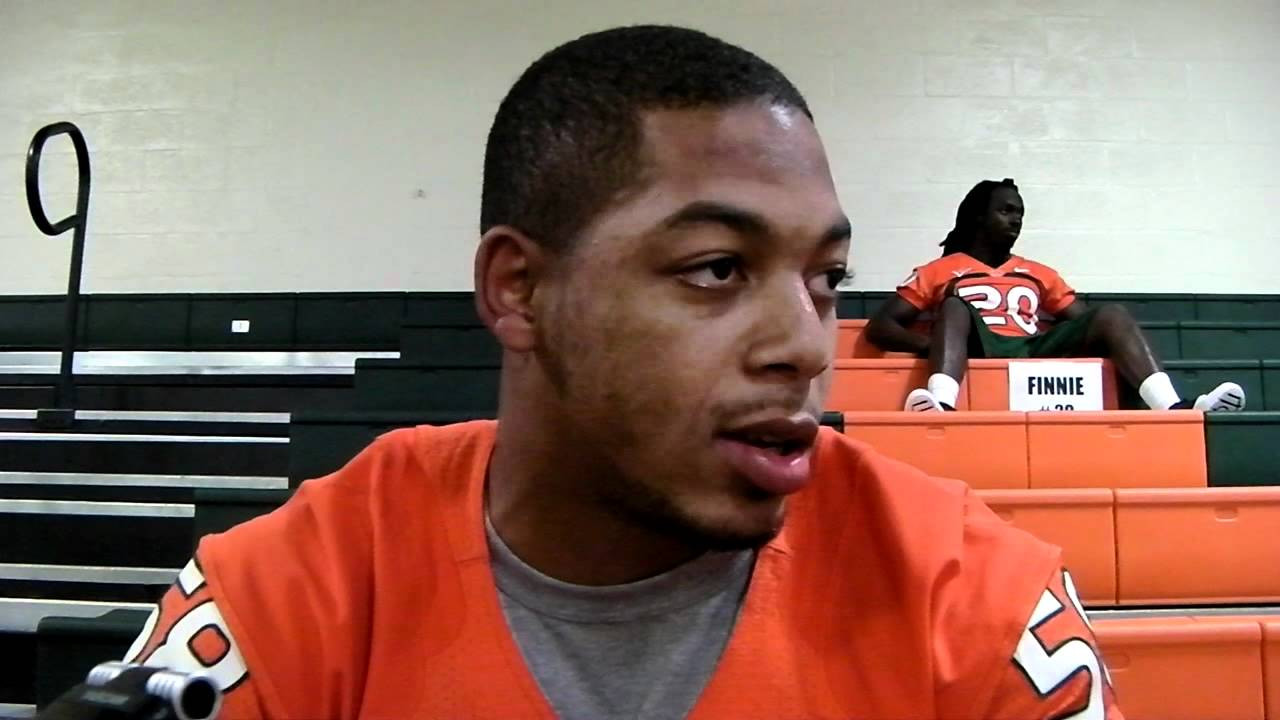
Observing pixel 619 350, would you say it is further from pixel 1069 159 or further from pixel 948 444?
pixel 1069 159

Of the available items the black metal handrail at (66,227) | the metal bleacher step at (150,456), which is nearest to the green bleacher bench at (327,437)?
the metal bleacher step at (150,456)

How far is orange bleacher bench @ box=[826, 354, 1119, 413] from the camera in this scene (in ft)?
7.26

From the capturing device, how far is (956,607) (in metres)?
0.51

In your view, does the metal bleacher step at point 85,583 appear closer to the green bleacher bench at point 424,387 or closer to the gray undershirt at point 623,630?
the green bleacher bench at point 424,387

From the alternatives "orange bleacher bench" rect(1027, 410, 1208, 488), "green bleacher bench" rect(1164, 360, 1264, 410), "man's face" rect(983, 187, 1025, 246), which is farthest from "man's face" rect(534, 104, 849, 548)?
"man's face" rect(983, 187, 1025, 246)

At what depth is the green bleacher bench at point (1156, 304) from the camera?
127 inches

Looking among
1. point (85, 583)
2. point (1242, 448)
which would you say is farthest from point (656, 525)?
point (1242, 448)

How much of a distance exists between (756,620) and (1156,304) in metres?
3.38

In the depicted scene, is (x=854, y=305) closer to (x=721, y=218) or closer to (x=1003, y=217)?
(x=1003, y=217)

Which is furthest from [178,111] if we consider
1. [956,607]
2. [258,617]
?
[956,607]

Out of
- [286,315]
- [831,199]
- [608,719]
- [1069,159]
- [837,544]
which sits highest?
[1069,159]

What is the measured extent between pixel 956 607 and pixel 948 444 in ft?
4.21

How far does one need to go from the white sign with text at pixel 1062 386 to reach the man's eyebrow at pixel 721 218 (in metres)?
1.90

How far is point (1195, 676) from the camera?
3.76 ft
